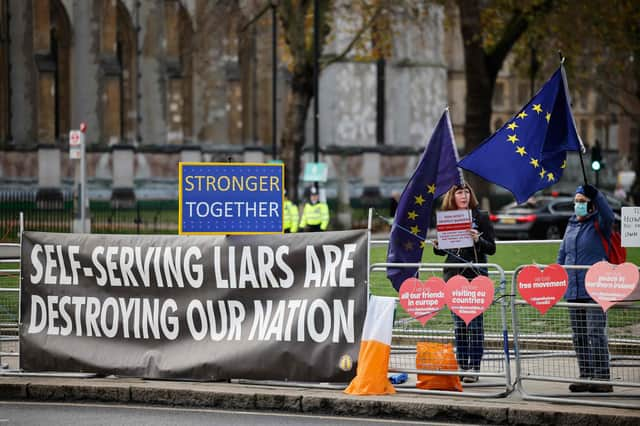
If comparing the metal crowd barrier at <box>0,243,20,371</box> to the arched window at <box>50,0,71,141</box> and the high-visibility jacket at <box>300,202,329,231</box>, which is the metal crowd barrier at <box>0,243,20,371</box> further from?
the arched window at <box>50,0,71,141</box>

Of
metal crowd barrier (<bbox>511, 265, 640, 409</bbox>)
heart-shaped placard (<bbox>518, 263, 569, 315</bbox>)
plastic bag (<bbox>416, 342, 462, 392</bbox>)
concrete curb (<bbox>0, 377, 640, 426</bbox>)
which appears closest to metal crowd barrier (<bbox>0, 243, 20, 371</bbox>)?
concrete curb (<bbox>0, 377, 640, 426</bbox>)

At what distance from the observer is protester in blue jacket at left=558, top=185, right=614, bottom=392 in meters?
10.5

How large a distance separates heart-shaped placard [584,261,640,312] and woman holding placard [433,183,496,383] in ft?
3.75

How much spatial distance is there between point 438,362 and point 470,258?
1347 mm

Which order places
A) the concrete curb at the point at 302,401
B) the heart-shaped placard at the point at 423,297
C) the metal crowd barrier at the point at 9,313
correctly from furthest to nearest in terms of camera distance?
the metal crowd barrier at the point at 9,313 < the heart-shaped placard at the point at 423,297 < the concrete curb at the point at 302,401

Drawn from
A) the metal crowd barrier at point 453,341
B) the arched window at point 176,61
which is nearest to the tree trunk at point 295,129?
the arched window at point 176,61

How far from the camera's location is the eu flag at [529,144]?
37.5 ft

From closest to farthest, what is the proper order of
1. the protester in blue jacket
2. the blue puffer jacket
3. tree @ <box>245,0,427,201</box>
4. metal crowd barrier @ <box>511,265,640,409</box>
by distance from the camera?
metal crowd barrier @ <box>511,265,640,409</box>
the protester in blue jacket
the blue puffer jacket
tree @ <box>245,0,427,201</box>

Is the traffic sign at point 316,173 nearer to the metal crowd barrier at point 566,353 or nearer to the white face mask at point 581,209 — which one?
the metal crowd barrier at point 566,353

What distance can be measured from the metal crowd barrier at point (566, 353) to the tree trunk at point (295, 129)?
90.1 ft

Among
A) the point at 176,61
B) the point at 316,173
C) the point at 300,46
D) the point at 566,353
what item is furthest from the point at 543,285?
the point at 176,61

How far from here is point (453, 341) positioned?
12422mm

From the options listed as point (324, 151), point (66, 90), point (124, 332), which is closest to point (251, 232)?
point (124, 332)

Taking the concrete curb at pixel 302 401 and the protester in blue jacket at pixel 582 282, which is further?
the protester in blue jacket at pixel 582 282
